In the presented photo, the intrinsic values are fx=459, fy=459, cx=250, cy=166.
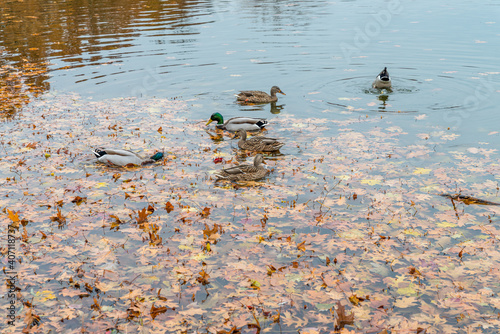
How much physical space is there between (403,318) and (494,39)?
2218 cm

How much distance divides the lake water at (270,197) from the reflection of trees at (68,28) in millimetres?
832

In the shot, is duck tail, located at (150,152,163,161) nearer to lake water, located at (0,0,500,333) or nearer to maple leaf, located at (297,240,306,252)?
lake water, located at (0,0,500,333)

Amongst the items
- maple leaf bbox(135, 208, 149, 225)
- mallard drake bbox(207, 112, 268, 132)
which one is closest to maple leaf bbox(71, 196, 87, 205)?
maple leaf bbox(135, 208, 149, 225)

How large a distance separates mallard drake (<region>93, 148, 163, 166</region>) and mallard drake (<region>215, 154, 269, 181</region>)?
6.26 ft

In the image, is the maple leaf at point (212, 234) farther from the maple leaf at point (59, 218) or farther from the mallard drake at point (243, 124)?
the mallard drake at point (243, 124)

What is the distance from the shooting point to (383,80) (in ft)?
53.4

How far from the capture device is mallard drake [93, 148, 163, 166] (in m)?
10.7

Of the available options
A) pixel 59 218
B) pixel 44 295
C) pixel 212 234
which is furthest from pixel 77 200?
pixel 212 234

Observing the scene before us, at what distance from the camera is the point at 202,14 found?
36.6 m

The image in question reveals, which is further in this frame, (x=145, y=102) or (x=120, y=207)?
(x=145, y=102)

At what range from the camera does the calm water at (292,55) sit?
15539 millimetres

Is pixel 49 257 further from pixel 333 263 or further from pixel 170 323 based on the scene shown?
pixel 333 263

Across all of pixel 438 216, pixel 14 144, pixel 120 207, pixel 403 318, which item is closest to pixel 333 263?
pixel 403 318

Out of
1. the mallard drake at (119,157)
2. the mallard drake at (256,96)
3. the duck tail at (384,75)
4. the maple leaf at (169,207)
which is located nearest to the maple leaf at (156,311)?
the maple leaf at (169,207)
